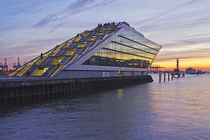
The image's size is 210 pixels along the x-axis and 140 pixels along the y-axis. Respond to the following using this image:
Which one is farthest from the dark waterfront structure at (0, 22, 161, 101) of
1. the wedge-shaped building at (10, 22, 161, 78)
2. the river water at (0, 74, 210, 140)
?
the river water at (0, 74, 210, 140)

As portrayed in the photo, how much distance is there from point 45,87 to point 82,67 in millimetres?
19657

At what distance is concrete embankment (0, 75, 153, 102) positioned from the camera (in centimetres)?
3619

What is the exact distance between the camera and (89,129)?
Result: 20672mm

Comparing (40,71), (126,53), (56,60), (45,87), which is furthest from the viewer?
(126,53)

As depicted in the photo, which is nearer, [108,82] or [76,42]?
[108,82]

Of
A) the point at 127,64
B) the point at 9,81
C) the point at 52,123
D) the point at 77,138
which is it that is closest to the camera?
the point at 77,138

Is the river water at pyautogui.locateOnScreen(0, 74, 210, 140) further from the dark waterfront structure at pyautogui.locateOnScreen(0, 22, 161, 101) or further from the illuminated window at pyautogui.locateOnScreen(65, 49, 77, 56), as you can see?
the illuminated window at pyautogui.locateOnScreen(65, 49, 77, 56)

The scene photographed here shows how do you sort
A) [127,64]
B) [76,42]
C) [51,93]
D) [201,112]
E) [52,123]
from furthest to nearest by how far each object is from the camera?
[127,64] < [76,42] < [51,93] < [201,112] < [52,123]

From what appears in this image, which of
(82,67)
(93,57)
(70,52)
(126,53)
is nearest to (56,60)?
(70,52)

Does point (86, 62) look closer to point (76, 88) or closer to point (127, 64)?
point (76, 88)

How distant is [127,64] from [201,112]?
62.1m

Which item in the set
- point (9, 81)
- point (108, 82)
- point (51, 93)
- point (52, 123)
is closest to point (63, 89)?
point (51, 93)

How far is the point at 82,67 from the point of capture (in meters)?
62.1

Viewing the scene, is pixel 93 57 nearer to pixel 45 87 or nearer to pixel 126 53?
pixel 45 87
